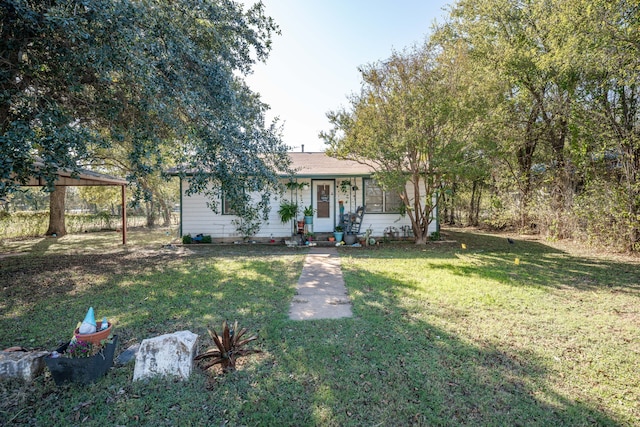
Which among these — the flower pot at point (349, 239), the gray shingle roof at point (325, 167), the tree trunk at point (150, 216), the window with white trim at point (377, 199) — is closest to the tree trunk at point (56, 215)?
the tree trunk at point (150, 216)

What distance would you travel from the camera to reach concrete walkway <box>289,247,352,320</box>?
4250mm

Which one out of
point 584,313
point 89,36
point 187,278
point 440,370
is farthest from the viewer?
Answer: point 187,278

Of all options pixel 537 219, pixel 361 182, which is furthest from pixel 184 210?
pixel 537 219

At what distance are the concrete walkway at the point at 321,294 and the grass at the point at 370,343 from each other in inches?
7.4

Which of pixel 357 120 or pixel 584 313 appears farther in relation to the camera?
pixel 357 120

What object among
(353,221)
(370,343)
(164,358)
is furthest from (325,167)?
(164,358)

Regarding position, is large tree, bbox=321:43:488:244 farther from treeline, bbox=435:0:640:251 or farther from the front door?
the front door

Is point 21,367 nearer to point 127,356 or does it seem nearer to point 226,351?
point 127,356

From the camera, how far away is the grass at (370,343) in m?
2.34

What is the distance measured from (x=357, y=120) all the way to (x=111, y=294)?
7353 mm

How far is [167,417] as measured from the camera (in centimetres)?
228

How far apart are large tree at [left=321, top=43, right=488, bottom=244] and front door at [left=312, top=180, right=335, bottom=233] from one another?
235 cm

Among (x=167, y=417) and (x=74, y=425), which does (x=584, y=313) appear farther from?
(x=74, y=425)

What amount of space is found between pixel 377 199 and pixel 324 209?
205 centimetres
